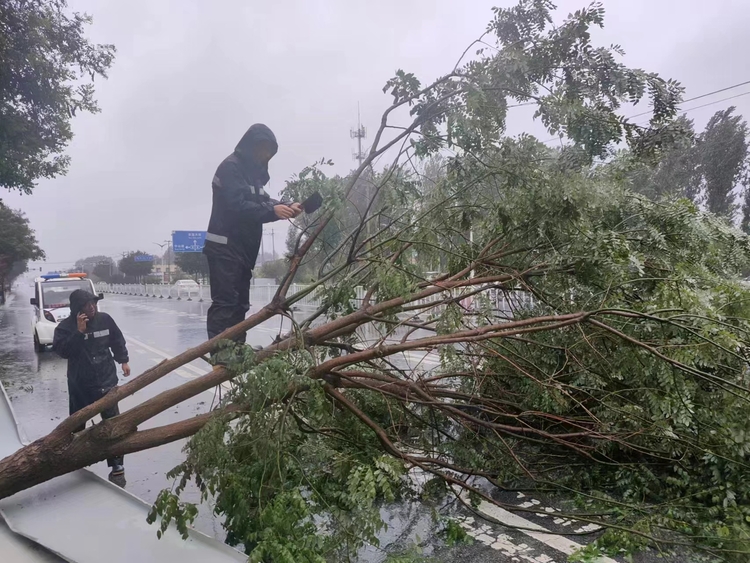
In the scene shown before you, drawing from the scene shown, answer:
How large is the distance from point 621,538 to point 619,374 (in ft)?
2.71

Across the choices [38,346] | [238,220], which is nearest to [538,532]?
[238,220]

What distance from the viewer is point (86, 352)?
3.81 metres

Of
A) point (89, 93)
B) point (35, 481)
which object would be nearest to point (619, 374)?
point (35, 481)

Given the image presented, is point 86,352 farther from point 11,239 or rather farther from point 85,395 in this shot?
point 11,239

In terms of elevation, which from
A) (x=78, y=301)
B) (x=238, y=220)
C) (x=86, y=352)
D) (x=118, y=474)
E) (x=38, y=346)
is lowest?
(x=118, y=474)

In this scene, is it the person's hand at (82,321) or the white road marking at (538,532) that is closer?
the white road marking at (538,532)

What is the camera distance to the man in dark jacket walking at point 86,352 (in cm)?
376

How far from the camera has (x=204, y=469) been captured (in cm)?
237

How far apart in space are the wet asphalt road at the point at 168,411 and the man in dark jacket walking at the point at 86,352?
0.64 feet

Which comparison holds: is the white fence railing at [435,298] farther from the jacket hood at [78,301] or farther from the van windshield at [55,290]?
the van windshield at [55,290]

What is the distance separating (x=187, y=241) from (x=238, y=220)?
52 centimetres

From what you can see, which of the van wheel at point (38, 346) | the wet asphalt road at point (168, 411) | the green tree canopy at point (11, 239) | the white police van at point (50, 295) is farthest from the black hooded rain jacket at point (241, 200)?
the van wheel at point (38, 346)

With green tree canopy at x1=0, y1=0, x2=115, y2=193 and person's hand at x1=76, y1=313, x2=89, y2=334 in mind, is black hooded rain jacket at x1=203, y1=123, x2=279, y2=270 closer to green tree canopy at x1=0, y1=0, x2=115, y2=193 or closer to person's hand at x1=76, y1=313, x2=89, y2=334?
person's hand at x1=76, y1=313, x2=89, y2=334

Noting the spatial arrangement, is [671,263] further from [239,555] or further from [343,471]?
[239,555]
